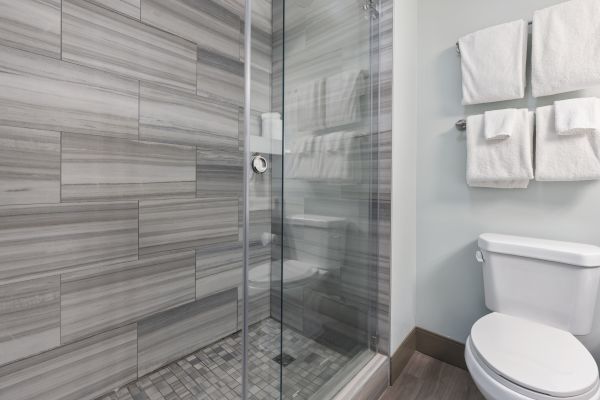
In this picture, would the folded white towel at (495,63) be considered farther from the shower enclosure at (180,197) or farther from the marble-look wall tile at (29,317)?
the marble-look wall tile at (29,317)

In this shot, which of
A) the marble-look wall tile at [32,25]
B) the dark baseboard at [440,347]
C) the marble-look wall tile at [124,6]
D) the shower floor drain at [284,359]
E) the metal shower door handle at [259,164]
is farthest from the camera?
the dark baseboard at [440,347]

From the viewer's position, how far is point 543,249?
4.29ft

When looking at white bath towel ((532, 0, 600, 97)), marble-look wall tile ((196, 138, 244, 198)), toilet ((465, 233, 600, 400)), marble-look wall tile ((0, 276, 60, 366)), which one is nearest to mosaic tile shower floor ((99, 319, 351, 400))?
marble-look wall tile ((0, 276, 60, 366))

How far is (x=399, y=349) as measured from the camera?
1.64 meters

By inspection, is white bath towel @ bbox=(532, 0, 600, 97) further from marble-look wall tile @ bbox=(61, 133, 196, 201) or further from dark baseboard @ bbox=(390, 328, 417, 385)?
marble-look wall tile @ bbox=(61, 133, 196, 201)

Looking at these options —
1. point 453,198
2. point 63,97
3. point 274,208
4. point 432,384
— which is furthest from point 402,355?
point 63,97

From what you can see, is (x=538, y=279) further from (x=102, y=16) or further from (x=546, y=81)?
(x=102, y=16)

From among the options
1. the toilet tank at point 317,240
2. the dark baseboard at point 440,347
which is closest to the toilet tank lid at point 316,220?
the toilet tank at point 317,240

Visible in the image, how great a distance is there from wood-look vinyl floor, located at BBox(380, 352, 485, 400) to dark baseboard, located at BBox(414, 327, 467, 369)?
3 cm

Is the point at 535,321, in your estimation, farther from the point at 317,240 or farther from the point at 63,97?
the point at 63,97

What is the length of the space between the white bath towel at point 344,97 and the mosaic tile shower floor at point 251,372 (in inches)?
33.4

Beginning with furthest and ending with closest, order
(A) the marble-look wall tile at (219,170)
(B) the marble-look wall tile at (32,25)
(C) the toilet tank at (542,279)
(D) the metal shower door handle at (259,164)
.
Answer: (A) the marble-look wall tile at (219,170) < (C) the toilet tank at (542,279) < (B) the marble-look wall tile at (32,25) < (D) the metal shower door handle at (259,164)

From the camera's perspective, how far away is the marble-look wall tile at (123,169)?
1.33 meters

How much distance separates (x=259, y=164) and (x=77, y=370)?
132 centimetres
